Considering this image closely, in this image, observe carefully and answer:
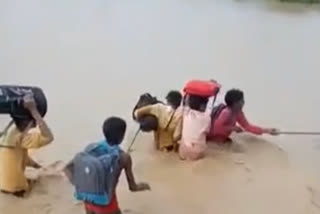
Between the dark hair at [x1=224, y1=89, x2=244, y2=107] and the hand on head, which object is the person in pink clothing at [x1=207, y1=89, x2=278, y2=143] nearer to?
the dark hair at [x1=224, y1=89, x2=244, y2=107]

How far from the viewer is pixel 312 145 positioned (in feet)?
13.6

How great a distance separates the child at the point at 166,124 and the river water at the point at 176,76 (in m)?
0.08

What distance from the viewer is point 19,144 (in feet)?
10.8

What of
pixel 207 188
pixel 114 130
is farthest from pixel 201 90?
pixel 114 130

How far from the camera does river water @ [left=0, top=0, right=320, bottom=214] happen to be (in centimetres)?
344

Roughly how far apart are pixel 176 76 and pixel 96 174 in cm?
248

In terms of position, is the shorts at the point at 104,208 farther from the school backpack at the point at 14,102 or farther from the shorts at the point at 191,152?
the shorts at the point at 191,152

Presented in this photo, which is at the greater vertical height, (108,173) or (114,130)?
(114,130)

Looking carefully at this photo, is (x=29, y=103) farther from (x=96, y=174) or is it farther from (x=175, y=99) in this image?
(x=175, y=99)

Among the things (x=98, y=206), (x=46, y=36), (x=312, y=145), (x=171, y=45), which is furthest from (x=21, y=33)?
(x=98, y=206)

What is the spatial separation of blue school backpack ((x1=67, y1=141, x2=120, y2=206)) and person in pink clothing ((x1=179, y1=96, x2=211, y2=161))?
81 centimetres

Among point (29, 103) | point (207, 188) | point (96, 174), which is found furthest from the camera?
point (207, 188)

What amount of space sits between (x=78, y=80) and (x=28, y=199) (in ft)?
6.11

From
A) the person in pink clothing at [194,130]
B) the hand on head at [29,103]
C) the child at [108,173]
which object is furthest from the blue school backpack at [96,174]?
the person in pink clothing at [194,130]
